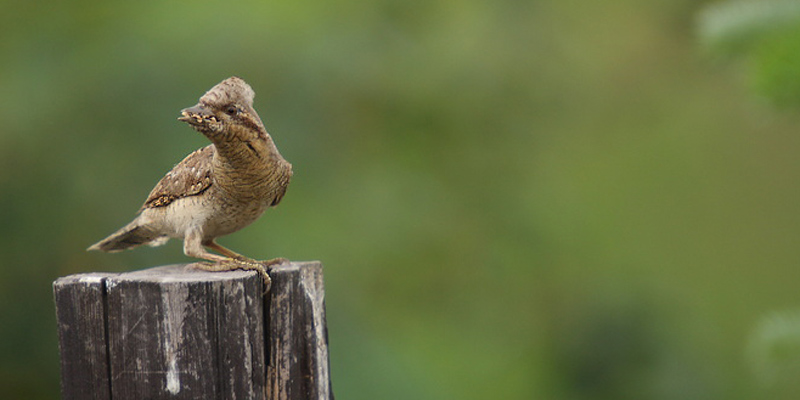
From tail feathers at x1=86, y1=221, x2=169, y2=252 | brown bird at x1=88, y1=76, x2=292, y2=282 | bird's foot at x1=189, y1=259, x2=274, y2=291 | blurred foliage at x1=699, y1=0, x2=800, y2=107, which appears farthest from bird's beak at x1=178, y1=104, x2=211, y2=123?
blurred foliage at x1=699, y1=0, x2=800, y2=107

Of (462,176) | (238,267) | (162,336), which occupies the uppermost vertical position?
(462,176)

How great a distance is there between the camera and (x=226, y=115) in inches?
94.2

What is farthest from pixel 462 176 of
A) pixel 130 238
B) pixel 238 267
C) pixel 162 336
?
pixel 162 336

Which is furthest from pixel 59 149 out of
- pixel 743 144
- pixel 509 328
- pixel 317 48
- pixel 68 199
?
pixel 743 144

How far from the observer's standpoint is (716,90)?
770cm

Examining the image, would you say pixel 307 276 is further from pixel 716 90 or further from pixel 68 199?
pixel 716 90

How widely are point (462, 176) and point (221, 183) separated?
3.44m

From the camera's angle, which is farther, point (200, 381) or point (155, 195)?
point (155, 195)

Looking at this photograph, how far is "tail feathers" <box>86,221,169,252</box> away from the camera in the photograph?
3006mm

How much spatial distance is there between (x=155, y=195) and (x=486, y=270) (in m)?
3.44

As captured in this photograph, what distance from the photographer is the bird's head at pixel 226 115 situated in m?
2.32

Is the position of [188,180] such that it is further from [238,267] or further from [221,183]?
[238,267]

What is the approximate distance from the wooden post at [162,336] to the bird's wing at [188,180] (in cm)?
56

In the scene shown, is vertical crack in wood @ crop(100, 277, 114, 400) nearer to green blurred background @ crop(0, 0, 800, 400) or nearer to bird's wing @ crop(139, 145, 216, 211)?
bird's wing @ crop(139, 145, 216, 211)
